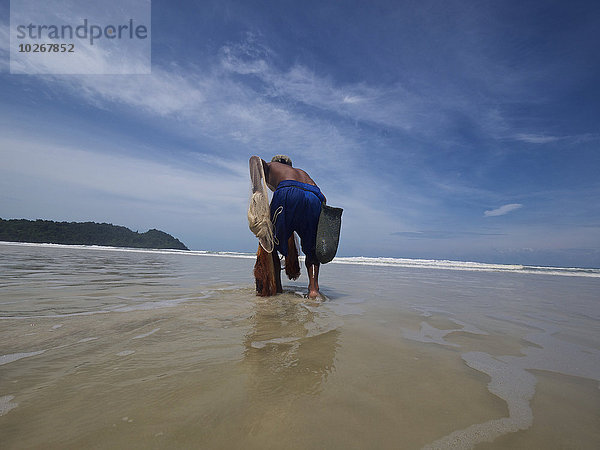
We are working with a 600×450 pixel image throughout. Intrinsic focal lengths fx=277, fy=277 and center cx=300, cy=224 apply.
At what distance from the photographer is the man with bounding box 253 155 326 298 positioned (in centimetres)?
355

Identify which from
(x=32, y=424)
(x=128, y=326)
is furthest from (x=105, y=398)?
(x=128, y=326)

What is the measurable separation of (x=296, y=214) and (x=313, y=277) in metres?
0.83

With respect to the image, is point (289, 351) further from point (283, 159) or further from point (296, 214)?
point (283, 159)

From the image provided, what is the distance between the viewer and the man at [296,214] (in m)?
3.55

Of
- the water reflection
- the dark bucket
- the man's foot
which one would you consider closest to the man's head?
the dark bucket

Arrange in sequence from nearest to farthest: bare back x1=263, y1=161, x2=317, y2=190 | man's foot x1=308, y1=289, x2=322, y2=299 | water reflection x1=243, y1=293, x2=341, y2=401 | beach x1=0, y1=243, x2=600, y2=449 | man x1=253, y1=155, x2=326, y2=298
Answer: beach x1=0, y1=243, x2=600, y2=449, water reflection x1=243, y1=293, x2=341, y2=401, man's foot x1=308, y1=289, x2=322, y2=299, man x1=253, y1=155, x2=326, y2=298, bare back x1=263, y1=161, x2=317, y2=190

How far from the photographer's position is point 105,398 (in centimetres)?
94

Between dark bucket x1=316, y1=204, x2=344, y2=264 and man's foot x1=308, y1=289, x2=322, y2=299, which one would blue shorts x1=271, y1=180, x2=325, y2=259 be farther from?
man's foot x1=308, y1=289, x2=322, y2=299

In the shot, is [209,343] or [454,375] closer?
[454,375]

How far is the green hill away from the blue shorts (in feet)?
106

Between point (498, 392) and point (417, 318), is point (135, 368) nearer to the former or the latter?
point (498, 392)

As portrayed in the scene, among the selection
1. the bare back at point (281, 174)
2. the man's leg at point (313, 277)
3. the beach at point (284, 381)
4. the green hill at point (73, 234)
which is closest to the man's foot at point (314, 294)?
the man's leg at point (313, 277)

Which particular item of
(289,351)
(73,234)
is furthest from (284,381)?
(73,234)

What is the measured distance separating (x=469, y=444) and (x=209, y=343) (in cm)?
125
